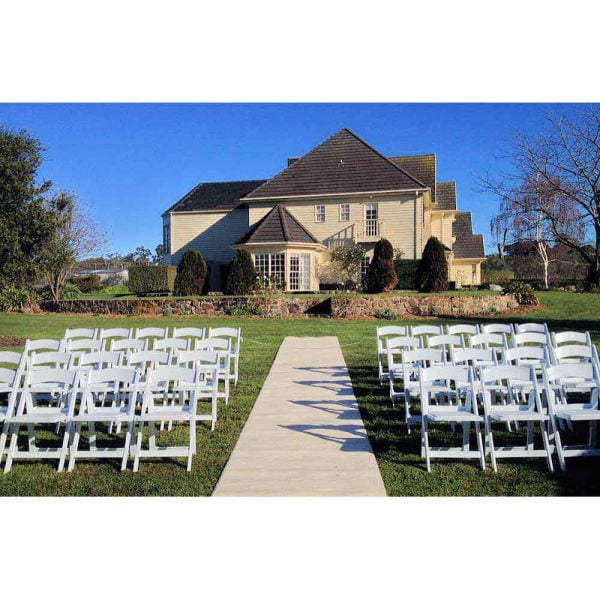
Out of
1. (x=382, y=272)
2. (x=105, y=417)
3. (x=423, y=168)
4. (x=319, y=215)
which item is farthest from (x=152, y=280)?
(x=105, y=417)

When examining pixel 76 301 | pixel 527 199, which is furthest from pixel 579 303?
pixel 76 301

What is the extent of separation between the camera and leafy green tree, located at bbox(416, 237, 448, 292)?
24.7m

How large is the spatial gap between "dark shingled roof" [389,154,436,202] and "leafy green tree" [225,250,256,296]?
12.7m

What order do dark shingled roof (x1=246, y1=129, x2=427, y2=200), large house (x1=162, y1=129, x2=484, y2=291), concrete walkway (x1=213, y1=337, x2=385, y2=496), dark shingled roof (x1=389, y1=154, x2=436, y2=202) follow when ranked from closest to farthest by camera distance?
concrete walkway (x1=213, y1=337, x2=385, y2=496) < large house (x1=162, y1=129, x2=484, y2=291) < dark shingled roof (x1=246, y1=129, x2=427, y2=200) < dark shingled roof (x1=389, y1=154, x2=436, y2=202)

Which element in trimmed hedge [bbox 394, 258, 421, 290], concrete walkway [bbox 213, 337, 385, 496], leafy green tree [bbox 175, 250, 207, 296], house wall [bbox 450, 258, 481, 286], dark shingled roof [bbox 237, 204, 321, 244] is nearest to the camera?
concrete walkway [bbox 213, 337, 385, 496]

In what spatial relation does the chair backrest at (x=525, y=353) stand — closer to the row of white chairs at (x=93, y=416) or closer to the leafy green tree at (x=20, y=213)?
the row of white chairs at (x=93, y=416)

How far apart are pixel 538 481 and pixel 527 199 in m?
10.9

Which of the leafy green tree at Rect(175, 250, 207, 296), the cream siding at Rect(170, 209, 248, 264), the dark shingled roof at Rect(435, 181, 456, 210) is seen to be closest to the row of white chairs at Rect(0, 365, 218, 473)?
the leafy green tree at Rect(175, 250, 207, 296)

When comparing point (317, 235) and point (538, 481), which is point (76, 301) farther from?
point (538, 481)

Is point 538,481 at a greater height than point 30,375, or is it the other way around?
point 30,375

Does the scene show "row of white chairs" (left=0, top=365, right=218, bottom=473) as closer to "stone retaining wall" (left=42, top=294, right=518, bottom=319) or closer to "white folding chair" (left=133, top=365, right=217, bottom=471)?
"white folding chair" (left=133, top=365, right=217, bottom=471)

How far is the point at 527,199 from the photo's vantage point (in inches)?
572

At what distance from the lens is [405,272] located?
27688 mm

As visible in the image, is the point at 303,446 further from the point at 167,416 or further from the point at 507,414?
the point at 507,414
